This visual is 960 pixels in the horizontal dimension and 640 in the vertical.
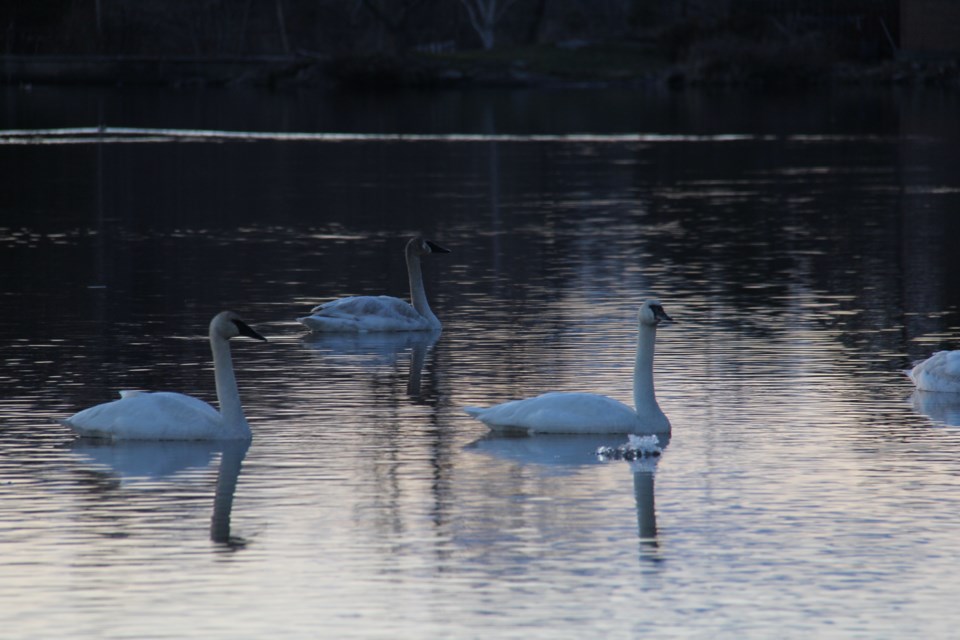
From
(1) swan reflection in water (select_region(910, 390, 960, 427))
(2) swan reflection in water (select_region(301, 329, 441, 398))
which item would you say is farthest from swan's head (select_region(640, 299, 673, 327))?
(2) swan reflection in water (select_region(301, 329, 441, 398))

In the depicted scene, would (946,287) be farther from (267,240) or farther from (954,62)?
(954,62)

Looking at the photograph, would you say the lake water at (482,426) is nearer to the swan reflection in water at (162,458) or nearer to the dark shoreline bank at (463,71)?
the swan reflection in water at (162,458)

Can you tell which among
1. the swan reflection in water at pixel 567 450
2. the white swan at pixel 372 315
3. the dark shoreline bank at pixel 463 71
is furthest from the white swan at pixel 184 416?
the dark shoreline bank at pixel 463 71

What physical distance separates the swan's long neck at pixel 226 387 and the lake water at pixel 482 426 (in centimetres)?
20

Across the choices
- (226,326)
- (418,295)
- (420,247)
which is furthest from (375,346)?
(226,326)

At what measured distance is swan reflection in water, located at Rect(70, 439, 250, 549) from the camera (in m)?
11.4

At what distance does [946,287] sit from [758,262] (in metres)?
3.43

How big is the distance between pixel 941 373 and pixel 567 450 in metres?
3.20

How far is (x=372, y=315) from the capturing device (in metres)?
17.6

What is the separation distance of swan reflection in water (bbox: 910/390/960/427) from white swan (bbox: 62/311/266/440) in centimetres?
462

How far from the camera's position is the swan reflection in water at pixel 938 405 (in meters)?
13.3

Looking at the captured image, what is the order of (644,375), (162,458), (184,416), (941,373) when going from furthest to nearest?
(941,373), (644,375), (184,416), (162,458)

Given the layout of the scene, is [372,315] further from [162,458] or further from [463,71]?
[463,71]

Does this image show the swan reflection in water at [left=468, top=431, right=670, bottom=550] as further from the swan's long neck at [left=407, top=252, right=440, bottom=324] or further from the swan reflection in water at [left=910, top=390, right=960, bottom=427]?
the swan's long neck at [left=407, top=252, right=440, bottom=324]
